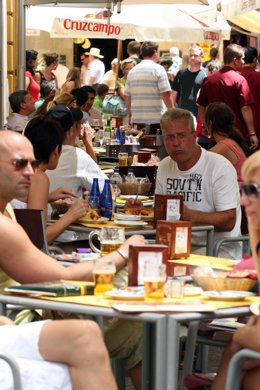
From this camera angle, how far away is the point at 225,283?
462 centimetres

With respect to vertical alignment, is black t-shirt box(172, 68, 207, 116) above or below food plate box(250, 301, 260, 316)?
above

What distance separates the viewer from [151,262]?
4.58m

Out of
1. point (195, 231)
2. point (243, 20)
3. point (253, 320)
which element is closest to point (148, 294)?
point (253, 320)

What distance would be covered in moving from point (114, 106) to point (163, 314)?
49.1 feet

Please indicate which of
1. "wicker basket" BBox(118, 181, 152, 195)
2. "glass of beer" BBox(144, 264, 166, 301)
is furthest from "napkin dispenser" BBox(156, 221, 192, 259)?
"wicker basket" BBox(118, 181, 152, 195)

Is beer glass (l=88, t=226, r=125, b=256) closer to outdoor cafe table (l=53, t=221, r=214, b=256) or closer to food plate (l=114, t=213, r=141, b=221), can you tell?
outdoor cafe table (l=53, t=221, r=214, b=256)

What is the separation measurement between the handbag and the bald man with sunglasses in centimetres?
1335

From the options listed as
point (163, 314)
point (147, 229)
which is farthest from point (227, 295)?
point (147, 229)

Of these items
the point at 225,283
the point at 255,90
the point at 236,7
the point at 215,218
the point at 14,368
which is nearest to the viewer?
the point at 14,368

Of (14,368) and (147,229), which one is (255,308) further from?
(147,229)

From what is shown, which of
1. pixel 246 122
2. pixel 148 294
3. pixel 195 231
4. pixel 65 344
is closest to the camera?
pixel 65 344

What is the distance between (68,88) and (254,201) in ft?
40.8

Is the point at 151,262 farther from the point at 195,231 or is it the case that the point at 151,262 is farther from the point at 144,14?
the point at 144,14

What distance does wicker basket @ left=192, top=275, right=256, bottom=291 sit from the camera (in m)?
4.61
